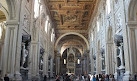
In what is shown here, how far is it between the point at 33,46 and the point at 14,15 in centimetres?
631

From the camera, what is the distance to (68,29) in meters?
37.5

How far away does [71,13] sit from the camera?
98.5 ft

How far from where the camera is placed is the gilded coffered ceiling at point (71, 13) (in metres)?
26.1

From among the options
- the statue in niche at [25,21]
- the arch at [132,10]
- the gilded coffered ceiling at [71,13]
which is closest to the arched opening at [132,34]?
the arch at [132,10]

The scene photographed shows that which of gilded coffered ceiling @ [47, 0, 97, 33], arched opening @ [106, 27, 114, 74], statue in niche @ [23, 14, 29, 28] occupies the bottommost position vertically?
arched opening @ [106, 27, 114, 74]

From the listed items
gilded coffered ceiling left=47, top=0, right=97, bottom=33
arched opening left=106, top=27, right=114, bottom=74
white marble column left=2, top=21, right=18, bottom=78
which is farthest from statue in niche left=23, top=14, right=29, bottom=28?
gilded coffered ceiling left=47, top=0, right=97, bottom=33

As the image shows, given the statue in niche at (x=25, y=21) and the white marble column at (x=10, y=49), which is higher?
the statue in niche at (x=25, y=21)

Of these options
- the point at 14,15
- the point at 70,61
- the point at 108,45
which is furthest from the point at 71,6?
the point at 70,61

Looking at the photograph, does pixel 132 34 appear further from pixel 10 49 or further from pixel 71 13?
pixel 71 13

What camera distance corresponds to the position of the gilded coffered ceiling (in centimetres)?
2606

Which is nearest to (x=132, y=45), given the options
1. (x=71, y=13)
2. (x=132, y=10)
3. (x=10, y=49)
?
(x=132, y=10)

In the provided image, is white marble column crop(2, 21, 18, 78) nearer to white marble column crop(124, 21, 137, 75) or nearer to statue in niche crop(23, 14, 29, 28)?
statue in niche crop(23, 14, 29, 28)

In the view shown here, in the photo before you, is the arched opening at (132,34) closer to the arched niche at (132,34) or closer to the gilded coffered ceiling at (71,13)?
the arched niche at (132,34)

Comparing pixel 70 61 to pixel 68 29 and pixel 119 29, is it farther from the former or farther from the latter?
pixel 119 29
